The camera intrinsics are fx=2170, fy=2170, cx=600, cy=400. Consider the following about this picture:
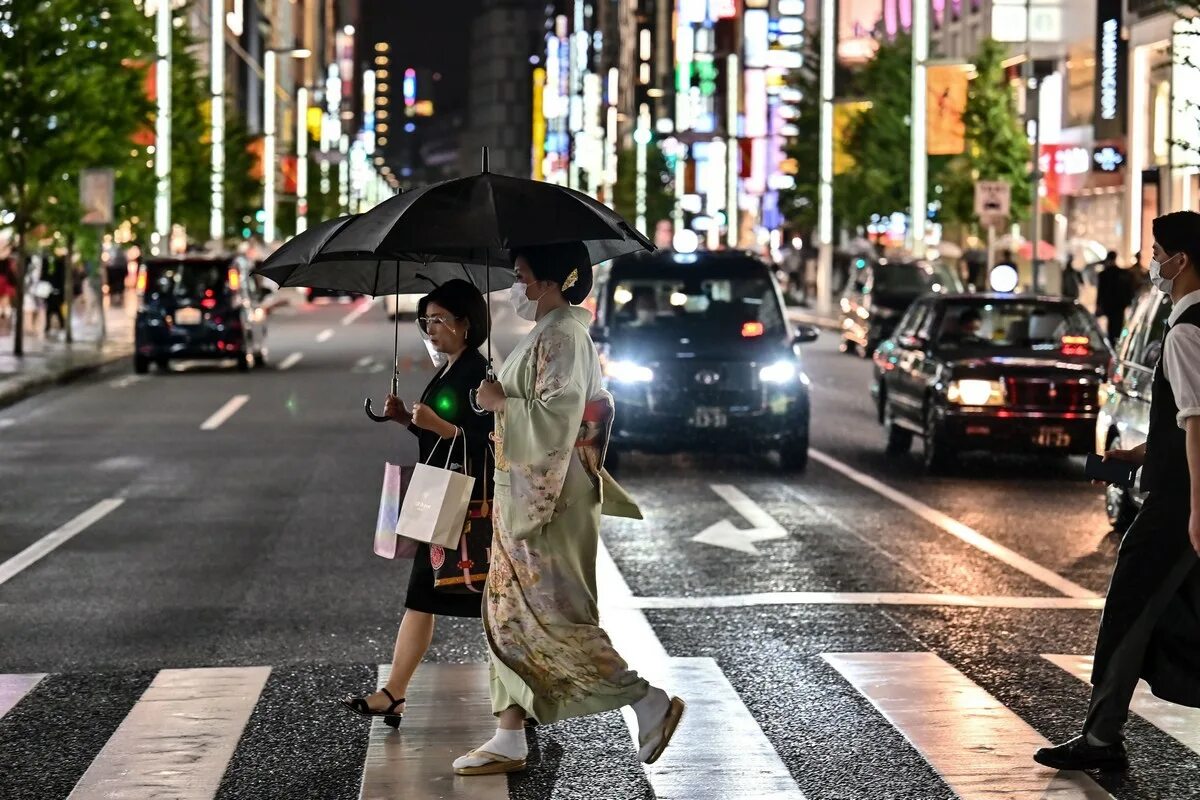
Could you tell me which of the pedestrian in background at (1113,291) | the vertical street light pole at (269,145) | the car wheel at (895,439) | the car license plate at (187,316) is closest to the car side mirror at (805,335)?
the car wheel at (895,439)

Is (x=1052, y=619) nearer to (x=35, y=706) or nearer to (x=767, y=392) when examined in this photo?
(x=35, y=706)

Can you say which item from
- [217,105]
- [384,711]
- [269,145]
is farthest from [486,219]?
[269,145]

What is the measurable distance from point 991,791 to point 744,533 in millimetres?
7081

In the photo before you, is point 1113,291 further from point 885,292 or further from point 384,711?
point 384,711

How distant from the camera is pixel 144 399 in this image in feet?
88.8

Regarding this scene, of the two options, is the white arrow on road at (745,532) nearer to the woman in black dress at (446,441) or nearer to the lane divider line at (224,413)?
the woman in black dress at (446,441)

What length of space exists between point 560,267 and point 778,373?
11194 millimetres

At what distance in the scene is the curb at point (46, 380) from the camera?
26.6 m

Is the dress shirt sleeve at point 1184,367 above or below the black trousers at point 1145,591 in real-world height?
above

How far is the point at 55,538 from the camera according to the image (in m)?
13.5

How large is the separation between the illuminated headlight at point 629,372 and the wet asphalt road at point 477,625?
31.4 inches

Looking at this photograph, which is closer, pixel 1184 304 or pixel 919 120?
pixel 1184 304

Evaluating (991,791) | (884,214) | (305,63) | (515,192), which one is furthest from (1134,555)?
(305,63)

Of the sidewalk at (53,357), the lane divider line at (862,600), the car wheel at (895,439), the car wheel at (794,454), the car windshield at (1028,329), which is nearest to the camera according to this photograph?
the lane divider line at (862,600)
